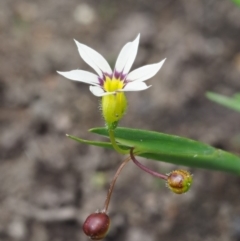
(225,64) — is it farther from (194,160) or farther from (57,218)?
(194,160)

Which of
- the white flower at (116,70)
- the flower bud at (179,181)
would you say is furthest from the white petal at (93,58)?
the flower bud at (179,181)

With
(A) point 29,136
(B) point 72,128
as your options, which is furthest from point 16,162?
(B) point 72,128

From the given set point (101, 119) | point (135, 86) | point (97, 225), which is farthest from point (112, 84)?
Result: point (101, 119)

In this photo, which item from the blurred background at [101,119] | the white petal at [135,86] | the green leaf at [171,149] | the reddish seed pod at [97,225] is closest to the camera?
the white petal at [135,86]

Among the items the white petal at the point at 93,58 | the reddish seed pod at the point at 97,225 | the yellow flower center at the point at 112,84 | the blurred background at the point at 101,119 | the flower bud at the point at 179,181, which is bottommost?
the reddish seed pod at the point at 97,225

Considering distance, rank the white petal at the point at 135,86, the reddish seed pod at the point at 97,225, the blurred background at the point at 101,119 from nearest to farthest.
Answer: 1. the white petal at the point at 135,86
2. the reddish seed pod at the point at 97,225
3. the blurred background at the point at 101,119

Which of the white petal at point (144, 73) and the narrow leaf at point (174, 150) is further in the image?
the narrow leaf at point (174, 150)

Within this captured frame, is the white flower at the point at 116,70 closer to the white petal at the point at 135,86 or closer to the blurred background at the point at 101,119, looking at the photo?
the white petal at the point at 135,86
